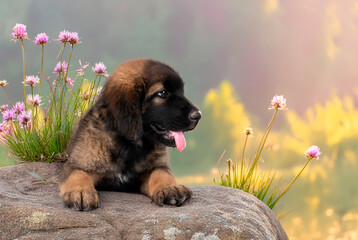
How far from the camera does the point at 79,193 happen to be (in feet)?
12.6

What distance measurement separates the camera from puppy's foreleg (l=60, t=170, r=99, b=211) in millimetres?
3783

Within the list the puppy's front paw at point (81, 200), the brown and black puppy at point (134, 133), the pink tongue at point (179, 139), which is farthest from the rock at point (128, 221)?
the pink tongue at point (179, 139)

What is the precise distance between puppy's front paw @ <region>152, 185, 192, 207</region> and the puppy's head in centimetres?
59

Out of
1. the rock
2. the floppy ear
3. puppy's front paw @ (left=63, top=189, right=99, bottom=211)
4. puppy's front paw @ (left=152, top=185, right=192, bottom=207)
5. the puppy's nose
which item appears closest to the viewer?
the rock

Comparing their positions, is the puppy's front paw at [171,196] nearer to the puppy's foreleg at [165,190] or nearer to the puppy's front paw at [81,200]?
the puppy's foreleg at [165,190]

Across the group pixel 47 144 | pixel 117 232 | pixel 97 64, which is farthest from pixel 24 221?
pixel 97 64

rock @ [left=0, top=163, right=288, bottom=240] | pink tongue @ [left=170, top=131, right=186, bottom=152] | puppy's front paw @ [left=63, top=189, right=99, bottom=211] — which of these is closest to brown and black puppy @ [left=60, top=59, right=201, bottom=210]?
pink tongue @ [left=170, top=131, right=186, bottom=152]

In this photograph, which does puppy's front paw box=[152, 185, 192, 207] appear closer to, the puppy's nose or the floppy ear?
the floppy ear

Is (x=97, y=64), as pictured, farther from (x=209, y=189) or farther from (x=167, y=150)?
(x=209, y=189)

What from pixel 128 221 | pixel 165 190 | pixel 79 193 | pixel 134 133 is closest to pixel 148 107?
pixel 134 133

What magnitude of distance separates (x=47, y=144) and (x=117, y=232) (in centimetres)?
336

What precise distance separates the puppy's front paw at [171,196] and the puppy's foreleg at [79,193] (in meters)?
0.57

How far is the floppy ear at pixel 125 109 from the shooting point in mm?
4184

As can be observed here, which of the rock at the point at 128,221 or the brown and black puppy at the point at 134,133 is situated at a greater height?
the brown and black puppy at the point at 134,133
